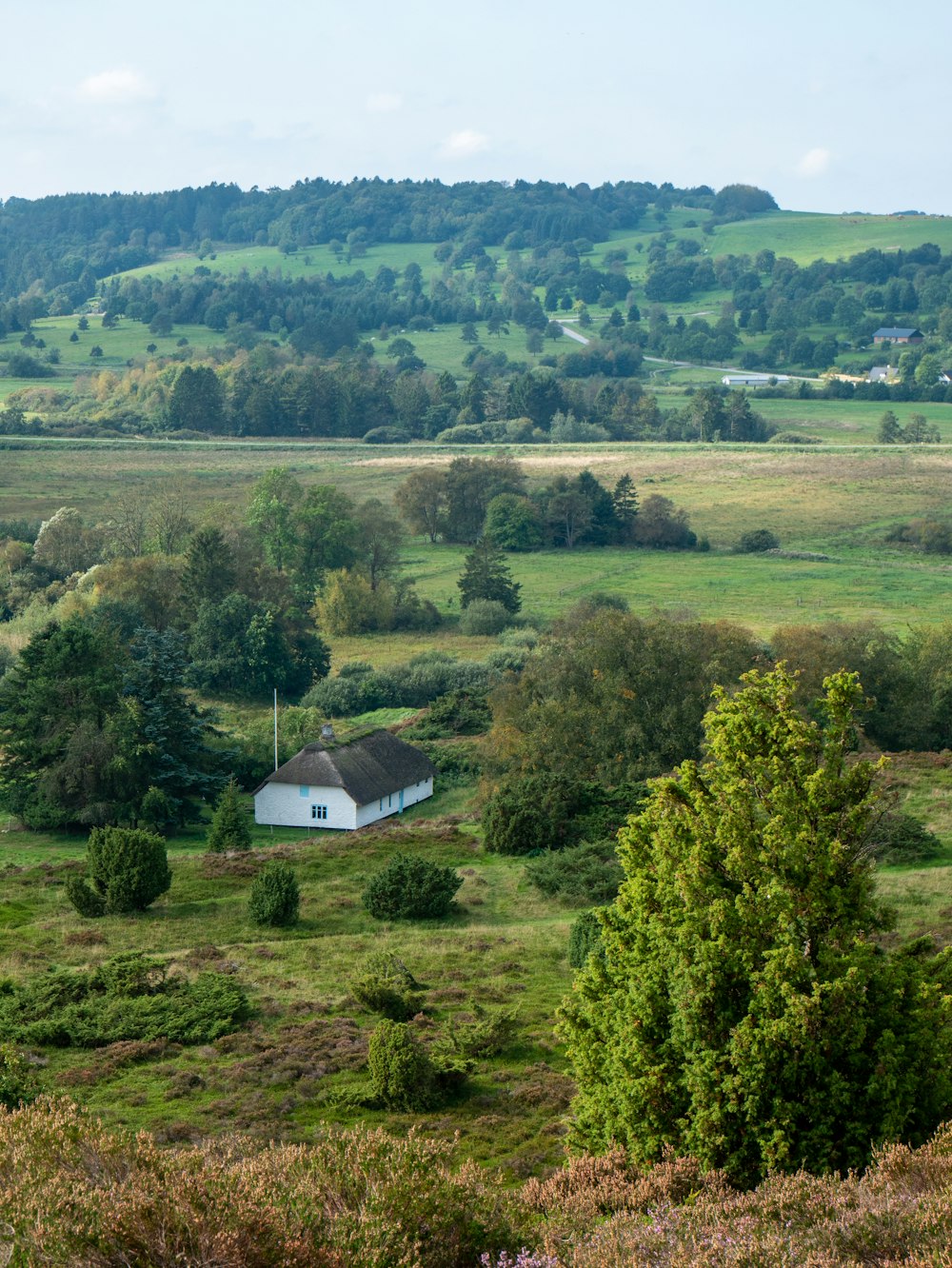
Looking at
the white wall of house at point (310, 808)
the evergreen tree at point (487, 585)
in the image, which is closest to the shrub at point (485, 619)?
the evergreen tree at point (487, 585)

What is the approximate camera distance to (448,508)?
101188 mm

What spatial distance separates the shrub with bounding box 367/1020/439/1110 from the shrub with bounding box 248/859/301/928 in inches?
451

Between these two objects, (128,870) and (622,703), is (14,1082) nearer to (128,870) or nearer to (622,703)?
(128,870)

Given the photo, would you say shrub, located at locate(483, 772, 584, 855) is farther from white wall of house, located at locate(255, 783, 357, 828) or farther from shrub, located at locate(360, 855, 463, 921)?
white wall of house, located at locate(255, 783, 357, 828)

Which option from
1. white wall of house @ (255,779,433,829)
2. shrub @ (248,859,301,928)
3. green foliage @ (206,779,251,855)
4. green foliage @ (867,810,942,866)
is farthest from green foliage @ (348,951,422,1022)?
white wall of house @ (255,779,433,829)

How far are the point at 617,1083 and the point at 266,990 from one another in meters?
12.2

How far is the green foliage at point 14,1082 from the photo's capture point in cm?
1805

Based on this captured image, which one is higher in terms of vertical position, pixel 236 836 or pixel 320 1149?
pixel 320 1149

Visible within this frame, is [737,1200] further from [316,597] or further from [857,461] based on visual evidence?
[857,461]

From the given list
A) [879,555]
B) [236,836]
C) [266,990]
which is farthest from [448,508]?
[266,990]

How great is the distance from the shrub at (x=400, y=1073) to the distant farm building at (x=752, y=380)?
6106 inches

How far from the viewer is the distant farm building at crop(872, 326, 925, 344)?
194875 millimetres

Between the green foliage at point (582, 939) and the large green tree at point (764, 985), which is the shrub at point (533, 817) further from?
the large green tree at point (764, 985)

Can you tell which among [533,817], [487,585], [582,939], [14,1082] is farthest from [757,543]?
[14,1082]
